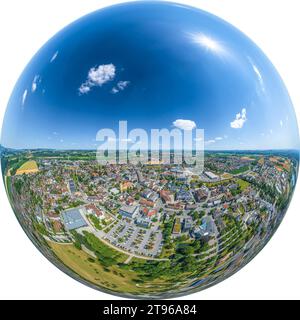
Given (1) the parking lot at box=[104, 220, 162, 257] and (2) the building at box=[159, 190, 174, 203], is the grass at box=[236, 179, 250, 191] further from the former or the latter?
(1) the parking lot at box=[104, 220, 162, 257]

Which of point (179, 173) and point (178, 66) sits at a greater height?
point (178, 66)

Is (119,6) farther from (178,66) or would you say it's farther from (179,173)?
(179,173)

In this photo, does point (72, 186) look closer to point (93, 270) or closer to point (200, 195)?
point (93, 270)

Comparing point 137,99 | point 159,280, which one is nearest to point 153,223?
point 159,280

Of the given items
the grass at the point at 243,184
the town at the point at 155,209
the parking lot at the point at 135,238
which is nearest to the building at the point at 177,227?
the town at the point at 155,209

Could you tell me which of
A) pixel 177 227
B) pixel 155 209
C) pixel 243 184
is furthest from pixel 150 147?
pixel 243 184

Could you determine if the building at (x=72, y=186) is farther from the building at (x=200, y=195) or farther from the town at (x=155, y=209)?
the building at (x=200, y=195)
